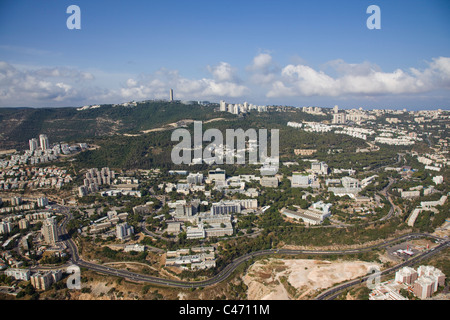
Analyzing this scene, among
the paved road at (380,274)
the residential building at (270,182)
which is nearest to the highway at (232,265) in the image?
the paved road at (380,274)

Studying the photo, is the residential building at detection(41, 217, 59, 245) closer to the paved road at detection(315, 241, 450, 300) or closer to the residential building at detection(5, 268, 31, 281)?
the residential building at detection(5, 268, 31, 281)

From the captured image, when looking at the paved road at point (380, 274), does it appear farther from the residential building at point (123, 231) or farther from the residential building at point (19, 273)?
the residential building at point (19, 273)

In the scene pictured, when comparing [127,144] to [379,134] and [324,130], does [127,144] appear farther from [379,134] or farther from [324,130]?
[379,134]

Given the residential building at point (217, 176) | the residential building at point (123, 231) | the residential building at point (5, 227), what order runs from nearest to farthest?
1. the residential building at point (123, 231)
2. the residential building at point (5, 227)
3. the residential building at point (217, 176)

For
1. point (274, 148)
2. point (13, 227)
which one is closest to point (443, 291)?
point (13, 227)

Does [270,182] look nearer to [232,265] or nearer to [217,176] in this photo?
[217,176]

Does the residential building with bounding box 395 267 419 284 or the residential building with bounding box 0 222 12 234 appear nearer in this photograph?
the residential building with bounding box 395 267 419 284

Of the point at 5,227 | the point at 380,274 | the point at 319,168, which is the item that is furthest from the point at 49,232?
the point at 319,168

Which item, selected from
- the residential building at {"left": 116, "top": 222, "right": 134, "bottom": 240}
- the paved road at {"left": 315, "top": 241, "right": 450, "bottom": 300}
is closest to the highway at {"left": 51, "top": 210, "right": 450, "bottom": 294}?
the paved road at {"left": 315, "top": 241, "right": 450, "bottom": 300}
